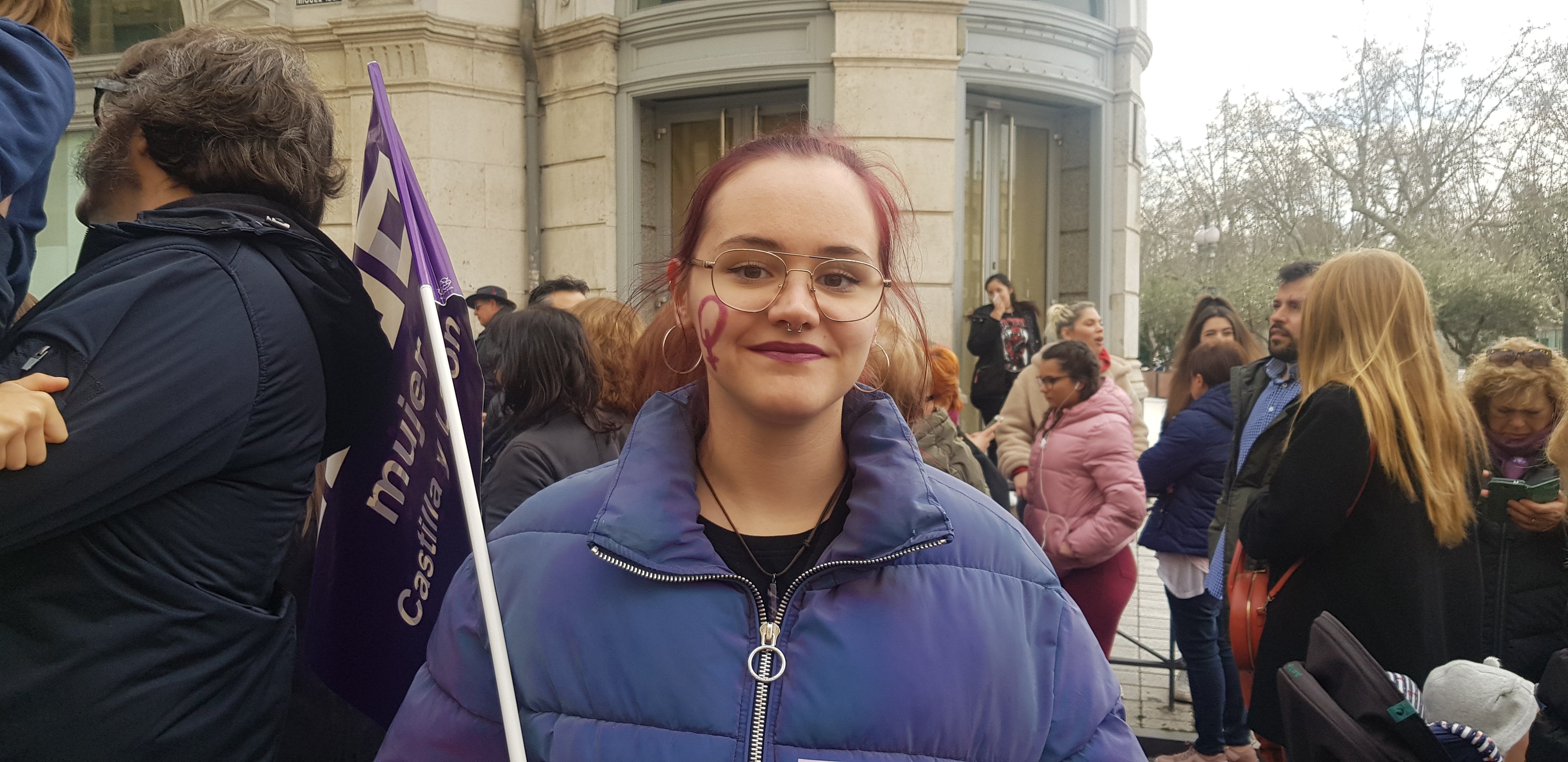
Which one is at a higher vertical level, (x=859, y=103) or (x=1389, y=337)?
(x=859, y=103)

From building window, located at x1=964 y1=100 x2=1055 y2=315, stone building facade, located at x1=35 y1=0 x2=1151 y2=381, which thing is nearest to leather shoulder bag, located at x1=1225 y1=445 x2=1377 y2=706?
stone building facade, located at x1=35 y1=0 x2=1151 y2=381

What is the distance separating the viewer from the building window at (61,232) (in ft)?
33.4

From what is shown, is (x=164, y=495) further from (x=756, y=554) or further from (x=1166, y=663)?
(x=1166, y=663)

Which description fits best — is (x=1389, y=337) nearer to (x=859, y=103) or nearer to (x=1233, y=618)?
(x=1233, y=618)

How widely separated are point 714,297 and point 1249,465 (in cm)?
286

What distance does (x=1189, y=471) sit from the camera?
4.93m

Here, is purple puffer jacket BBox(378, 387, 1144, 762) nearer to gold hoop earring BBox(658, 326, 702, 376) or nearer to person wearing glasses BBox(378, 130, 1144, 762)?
person wearing glasses BBox(378, 130, 1144, 762)

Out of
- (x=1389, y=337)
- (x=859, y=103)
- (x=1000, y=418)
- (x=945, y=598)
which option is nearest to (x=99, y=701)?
(x=945, y=598)

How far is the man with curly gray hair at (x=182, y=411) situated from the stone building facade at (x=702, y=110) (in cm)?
757

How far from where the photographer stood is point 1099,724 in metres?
1.38

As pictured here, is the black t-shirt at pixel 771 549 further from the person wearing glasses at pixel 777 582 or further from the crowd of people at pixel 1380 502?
the crowd of people at pixel 1380 502

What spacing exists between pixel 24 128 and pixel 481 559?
3.30 feet

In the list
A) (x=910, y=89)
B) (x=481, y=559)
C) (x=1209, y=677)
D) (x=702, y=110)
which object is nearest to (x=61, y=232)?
(x=702, y=110)

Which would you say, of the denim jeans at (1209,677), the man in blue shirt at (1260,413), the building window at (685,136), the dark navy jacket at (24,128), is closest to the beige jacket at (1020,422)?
the denim jeans at (1209,677)
